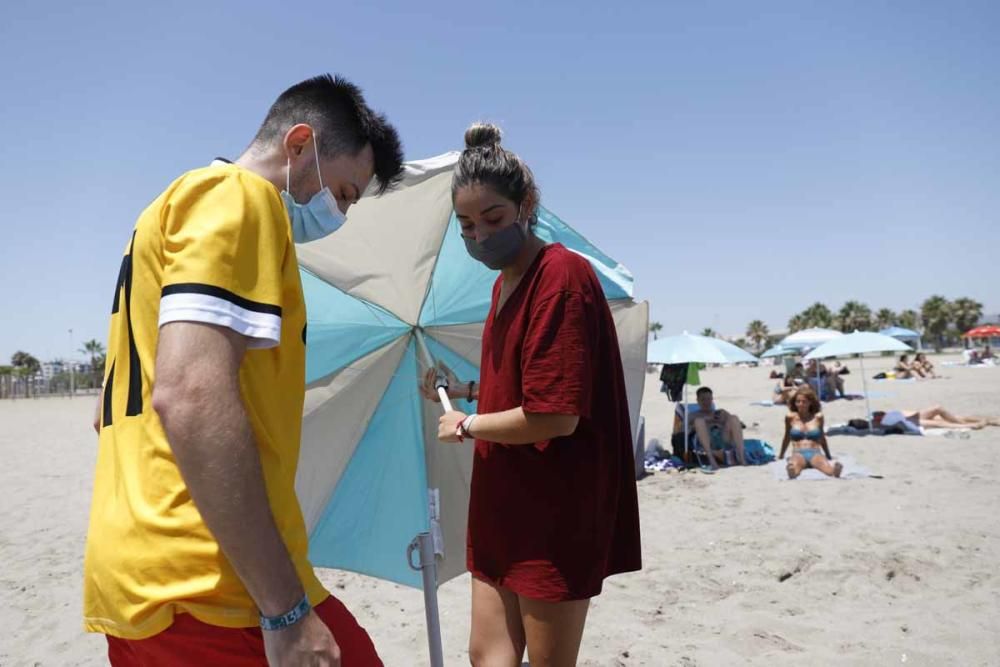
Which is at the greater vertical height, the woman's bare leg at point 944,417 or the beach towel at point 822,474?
the woman's bare leg at point 944,417

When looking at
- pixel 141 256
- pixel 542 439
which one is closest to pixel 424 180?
pixel 542 439

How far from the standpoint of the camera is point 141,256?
1.17 m

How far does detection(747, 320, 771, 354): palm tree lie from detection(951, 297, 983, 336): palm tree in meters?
18.7

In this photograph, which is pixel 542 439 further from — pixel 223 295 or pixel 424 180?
pixel 424 180

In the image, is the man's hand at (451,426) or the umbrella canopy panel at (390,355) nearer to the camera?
the man's hand at (451,426)

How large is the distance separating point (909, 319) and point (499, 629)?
82100 mm

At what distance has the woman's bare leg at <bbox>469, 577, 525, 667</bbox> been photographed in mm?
1828

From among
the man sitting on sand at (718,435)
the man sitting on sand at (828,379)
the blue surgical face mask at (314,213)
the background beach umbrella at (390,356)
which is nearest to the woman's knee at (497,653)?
the background beach umbrella at (390,356)

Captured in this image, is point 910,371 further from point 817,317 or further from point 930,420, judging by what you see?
point 817,317

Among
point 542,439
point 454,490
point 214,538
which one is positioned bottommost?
point 454,490

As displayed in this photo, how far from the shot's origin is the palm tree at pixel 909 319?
69.4 m

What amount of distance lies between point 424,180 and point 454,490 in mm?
1330

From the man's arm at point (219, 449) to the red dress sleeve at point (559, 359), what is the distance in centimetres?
75

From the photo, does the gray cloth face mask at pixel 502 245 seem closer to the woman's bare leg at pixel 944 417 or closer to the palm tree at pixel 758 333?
the woman's bare leg at pixel 944 417
